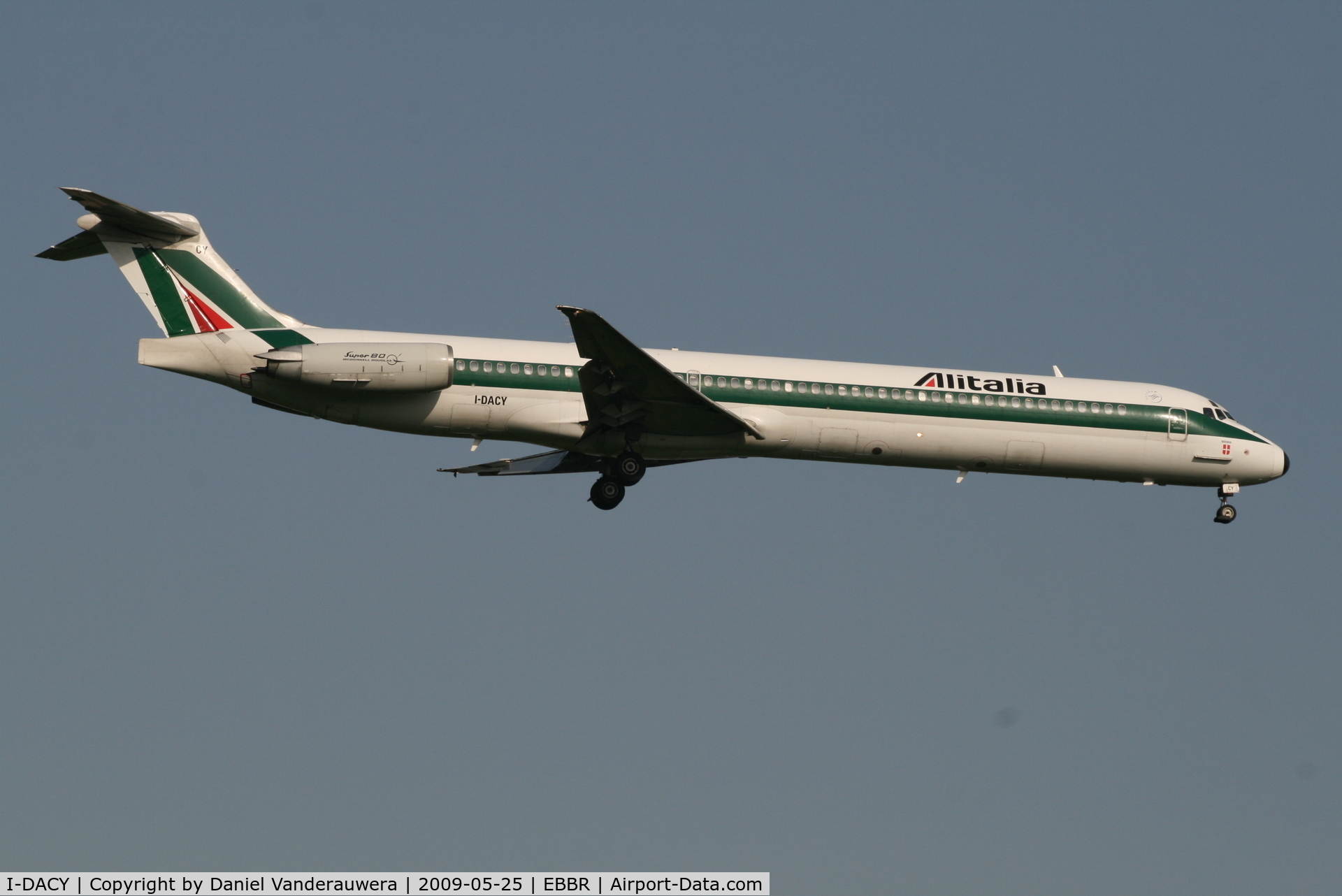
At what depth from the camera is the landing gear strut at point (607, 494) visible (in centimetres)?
2859

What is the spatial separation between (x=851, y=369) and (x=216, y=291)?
11.8 meters

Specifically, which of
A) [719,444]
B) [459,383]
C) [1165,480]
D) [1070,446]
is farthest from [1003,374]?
[459,383]

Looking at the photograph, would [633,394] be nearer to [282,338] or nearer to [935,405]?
[935,405]

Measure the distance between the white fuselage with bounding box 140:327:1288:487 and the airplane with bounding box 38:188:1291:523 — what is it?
33 mm

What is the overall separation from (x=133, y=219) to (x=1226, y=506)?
70.6 ft

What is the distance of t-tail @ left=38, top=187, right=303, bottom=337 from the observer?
2705 cm

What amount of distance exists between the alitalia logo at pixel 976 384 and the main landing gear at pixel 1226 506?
4293 millimetres

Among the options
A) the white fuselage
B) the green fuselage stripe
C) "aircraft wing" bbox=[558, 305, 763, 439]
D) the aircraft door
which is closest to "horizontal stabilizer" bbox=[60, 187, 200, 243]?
the white fuselage

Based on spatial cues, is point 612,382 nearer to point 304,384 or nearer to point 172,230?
point 304,384

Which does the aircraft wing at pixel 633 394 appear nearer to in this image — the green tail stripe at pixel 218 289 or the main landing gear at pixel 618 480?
the main landing gear at pixel 618 480

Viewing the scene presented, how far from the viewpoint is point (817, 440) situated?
28312 millimetres

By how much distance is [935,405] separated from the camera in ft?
94.4

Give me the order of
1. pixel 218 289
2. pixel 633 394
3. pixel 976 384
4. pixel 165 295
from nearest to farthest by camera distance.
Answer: pixel 633 394 → pixel 165 295 → pixel 218 289 → pixel 976 384

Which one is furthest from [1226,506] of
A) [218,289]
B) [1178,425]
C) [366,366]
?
[218,289]
